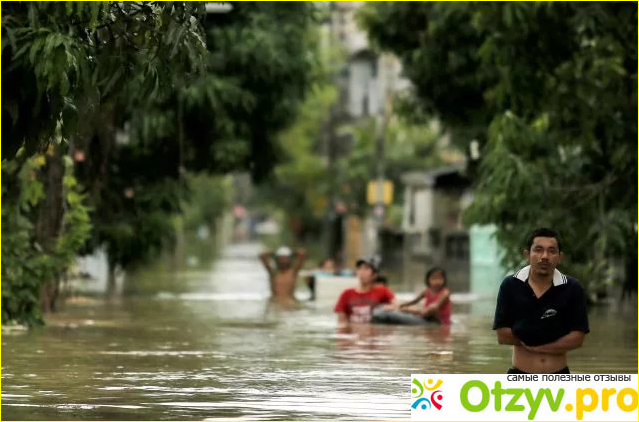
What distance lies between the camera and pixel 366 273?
26.1 m

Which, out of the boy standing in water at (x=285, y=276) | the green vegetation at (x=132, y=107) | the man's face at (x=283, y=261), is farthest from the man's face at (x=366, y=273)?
the man's face at (x=283, y=261)

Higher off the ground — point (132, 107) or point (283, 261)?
point (132, 107)

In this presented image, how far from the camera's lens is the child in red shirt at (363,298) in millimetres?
26141

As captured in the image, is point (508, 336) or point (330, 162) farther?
point (330, 162)

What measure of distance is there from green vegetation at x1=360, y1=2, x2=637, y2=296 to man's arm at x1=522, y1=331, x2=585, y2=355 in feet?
41.9

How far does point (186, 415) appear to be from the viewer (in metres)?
13.4

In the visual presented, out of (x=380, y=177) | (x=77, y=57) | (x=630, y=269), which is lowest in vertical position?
(x=630, y=269)

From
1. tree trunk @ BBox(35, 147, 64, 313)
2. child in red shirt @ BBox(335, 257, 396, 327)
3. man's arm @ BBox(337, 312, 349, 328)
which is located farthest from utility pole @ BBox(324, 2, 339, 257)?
child in red shirt @ BBox(335, 257, 396, 327)

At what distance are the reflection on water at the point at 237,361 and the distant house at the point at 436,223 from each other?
25455 mm

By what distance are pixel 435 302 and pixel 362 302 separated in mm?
1081

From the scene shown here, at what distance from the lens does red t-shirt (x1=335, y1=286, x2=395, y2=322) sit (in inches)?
1031

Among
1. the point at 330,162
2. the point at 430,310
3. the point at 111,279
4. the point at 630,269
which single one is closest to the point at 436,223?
the point at 330,162

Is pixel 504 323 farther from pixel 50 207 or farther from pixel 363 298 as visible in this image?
pixel 50 207

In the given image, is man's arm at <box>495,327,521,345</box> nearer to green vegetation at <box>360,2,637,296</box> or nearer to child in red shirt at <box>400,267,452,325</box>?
green vegetation at <box>360,2,637,296</box>
